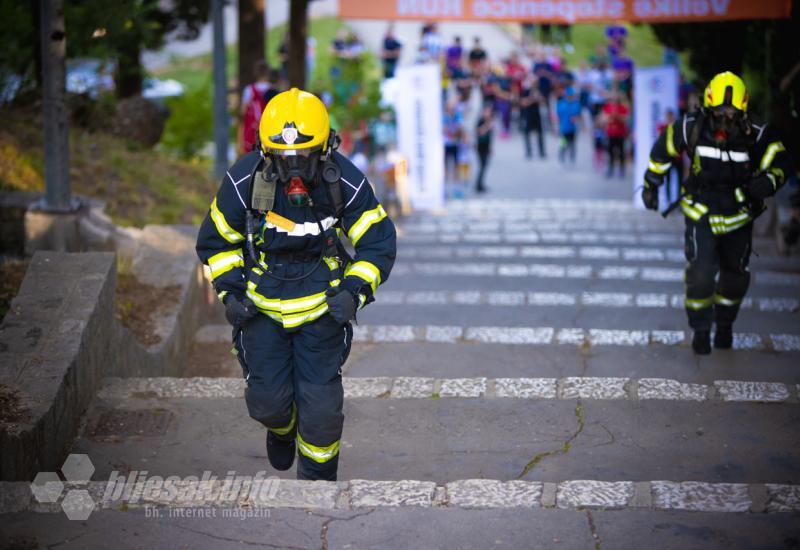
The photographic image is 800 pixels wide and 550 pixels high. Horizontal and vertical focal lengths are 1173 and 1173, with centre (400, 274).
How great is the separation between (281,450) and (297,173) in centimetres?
143

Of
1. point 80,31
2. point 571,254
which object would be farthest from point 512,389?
point 80,31

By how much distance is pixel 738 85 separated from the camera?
7.71 metres

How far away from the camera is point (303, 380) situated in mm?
5531

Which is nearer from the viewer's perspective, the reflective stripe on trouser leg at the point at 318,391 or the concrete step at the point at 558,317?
the reflective stripe on trouser leg at the point at 318,391

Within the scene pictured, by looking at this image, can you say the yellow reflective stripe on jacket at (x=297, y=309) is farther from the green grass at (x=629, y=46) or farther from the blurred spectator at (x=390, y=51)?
the green grass at (x=629, y=46)

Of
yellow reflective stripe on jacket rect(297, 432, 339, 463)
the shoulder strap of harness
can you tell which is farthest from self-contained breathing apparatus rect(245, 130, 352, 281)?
the shoulder strap of harness

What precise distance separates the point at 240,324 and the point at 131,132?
36.6 feet

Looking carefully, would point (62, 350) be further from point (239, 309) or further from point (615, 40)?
point (615, 40)

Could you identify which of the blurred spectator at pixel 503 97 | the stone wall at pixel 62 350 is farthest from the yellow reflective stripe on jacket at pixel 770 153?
the blurred spectator at pixel 503 97

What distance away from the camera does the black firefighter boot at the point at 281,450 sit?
5816 mm

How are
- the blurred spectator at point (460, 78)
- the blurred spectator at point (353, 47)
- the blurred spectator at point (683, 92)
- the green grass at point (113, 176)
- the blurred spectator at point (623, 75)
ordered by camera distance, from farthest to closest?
the blurred spectator at point (353, 47) < the blurred spectator at point (460, 78) < the blurred spectator at point (623, 75) < the blurred spectator at point (683, 92) < the green grass at point (113, 176)

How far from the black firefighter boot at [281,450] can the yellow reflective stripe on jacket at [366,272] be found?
890mm

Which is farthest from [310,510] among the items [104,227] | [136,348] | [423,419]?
[104,227]

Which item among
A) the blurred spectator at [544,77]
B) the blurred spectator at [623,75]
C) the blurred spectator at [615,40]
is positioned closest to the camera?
the blurred spectator at [623,75]
